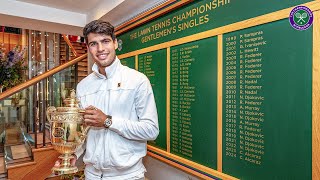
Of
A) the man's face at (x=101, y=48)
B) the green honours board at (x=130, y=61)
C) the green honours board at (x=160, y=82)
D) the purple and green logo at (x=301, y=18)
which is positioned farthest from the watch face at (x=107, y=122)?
the green honours board at (x=130, y=61)

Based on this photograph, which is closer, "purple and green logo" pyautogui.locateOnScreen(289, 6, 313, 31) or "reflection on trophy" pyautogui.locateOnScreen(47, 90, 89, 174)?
"purple and green logo" pyautogui.locateOnScreen(289, 6, 313, 31)

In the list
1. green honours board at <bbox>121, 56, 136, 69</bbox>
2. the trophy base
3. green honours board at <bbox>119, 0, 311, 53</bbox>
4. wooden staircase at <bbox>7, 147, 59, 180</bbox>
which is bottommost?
wooden staircase at <bbox>7, 147, 59, 180</bbox>

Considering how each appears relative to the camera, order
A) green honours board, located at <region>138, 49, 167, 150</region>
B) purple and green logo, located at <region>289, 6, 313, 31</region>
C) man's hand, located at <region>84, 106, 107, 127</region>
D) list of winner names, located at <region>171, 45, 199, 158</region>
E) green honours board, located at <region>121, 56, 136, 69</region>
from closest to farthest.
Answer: purple and green logo, located at <region>289, 6, 313, 31</region>, man's hand, located at <region>84, 106, 107, 127</region>, list of winner names, located at <region>171, 45, 199, 158</region>, green honours board, located at <region>138, 49, 167, 150</region>, green honours board, located at <region>121, 56, 136, 69</region>

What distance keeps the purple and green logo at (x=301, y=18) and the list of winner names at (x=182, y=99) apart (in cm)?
70

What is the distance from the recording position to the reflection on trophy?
1.38 m

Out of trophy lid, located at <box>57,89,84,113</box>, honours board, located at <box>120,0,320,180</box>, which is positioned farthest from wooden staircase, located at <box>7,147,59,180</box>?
trophy lid, located at <box>57,89,84,113</box>

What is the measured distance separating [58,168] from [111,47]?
78 cm

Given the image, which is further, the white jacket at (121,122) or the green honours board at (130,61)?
the green honours board at (130,61)

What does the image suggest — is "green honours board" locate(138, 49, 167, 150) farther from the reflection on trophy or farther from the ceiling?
the reflection on trophy

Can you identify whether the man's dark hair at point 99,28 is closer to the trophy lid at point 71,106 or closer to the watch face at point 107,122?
the trophy lid at point 71,106

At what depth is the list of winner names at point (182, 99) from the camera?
1.86 meters

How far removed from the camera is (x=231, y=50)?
1512 mm

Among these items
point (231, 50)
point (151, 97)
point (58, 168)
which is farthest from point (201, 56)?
point (58, 168)

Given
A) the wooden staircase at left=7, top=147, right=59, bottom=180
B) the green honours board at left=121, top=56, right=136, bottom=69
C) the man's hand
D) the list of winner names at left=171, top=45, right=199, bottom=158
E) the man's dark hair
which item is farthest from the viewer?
the wooden staircase at left=7, top=147, right=59, bottom=180
